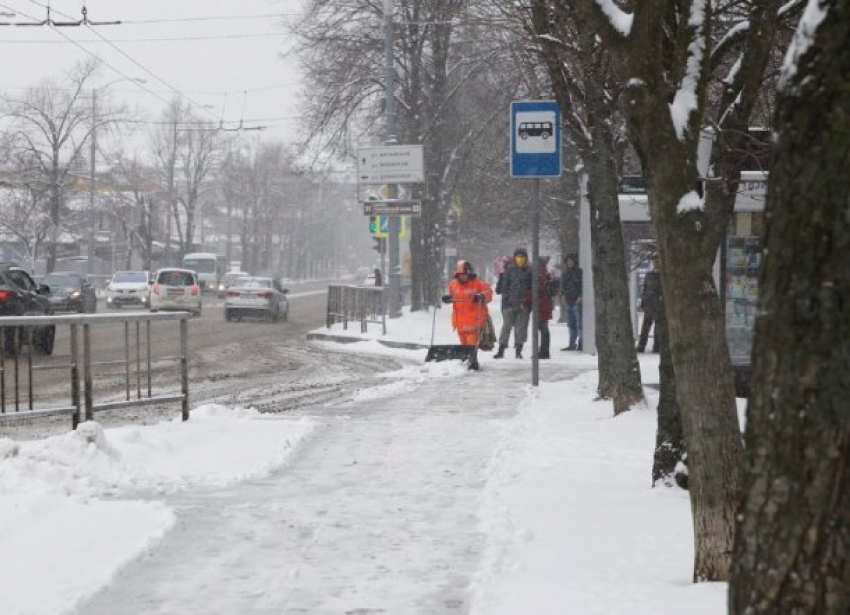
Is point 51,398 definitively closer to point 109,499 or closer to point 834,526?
point 109,499

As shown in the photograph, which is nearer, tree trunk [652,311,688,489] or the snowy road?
the snowy road

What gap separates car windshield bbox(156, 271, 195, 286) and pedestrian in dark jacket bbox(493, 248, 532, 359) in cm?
2541

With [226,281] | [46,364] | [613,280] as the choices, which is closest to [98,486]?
[46,364]

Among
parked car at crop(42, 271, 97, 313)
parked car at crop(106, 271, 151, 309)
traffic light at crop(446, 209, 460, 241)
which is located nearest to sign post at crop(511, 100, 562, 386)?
parked car at crop(42, 271, 97, 313)

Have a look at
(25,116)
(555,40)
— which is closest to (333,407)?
(555,40)

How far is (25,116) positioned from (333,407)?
190 feet

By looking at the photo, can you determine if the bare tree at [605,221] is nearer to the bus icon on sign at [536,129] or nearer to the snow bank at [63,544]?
the bus icon on sign at [536,129]

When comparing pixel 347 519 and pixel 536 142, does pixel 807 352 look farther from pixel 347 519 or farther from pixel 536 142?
pixel 536 142

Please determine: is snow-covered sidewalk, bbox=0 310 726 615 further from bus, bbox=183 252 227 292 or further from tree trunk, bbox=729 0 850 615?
bus, bbox=183 252 227 292

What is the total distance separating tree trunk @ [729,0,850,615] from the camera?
10.8 feet

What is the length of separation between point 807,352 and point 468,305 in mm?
17183

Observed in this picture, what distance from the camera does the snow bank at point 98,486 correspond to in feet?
20.8

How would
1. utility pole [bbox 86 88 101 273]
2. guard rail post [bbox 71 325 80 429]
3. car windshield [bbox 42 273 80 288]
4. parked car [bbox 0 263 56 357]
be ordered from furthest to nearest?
utility pole [bbox 86 88 101 273] < car windshield [bbox 42 273 80 288] < parked car [bbox 0 263 56 357] < guard rail post [bbox 71 325 80 429]

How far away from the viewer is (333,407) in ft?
48.4
